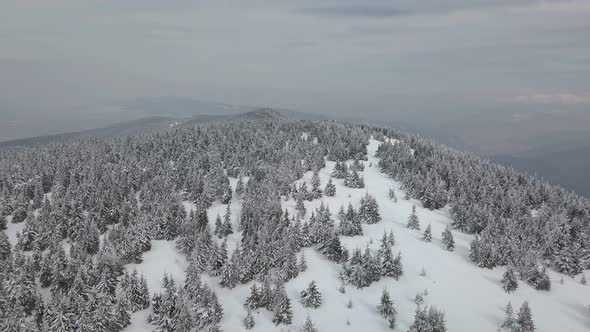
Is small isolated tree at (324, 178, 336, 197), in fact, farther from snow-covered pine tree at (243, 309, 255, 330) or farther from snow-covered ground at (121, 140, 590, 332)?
snow-covered pine tree at (243, 309, 255, 330)

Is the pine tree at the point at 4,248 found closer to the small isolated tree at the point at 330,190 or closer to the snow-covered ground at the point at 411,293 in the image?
the snow-covered ground at the point at 411,293

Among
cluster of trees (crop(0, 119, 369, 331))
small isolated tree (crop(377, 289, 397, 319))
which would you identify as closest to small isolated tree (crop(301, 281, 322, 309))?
cluster of trees (crop(0, 119, 369, 331))

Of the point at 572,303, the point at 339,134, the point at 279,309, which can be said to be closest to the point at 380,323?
the point at 279,309

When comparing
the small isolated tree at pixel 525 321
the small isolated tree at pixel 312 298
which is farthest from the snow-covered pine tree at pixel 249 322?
the small isolated tree at pixel 525 321

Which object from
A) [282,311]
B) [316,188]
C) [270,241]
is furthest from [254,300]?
[316,188]

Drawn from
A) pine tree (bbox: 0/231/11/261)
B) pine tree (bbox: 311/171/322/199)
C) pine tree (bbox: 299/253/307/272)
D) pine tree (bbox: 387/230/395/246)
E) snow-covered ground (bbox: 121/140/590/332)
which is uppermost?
pine tree (bbox: 311/171/322/199)

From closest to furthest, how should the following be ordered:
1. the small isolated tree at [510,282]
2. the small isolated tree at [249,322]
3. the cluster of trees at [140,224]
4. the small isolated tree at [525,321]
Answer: the small isolated tree at [525,321], the cluster of trees at [140,224], the small isolated tree at [249,322], the small isolated tree at [510,282]

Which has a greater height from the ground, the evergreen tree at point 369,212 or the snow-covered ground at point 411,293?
the evergreen tree at point 369,212

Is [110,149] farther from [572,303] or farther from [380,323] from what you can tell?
[572,303]
